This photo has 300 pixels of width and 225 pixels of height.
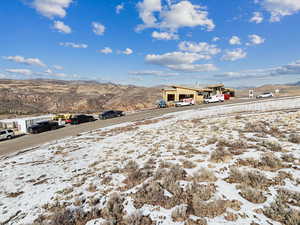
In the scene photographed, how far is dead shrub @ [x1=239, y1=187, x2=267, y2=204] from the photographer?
441 centimetres

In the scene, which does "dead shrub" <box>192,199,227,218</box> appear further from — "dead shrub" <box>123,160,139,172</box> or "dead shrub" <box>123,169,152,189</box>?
"dead shrub" <box>123,160,139,172</box>

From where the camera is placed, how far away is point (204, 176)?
19.5 feet

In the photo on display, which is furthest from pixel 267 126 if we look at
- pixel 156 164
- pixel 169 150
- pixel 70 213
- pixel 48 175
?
pixel 48 175

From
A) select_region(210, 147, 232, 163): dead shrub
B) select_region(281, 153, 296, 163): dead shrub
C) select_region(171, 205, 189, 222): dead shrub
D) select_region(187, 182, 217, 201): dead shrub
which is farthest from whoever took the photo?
select_region(210, 147, 232, 163): dead shrub

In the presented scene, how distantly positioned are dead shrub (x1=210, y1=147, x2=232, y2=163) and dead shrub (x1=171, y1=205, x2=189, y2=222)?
3469 mm

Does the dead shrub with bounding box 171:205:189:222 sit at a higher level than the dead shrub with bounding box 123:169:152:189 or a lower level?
higher

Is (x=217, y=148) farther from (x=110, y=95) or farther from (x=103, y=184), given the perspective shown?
(x=110, y=95)

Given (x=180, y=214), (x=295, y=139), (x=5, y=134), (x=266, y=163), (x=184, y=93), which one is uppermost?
(x=184, y=93)

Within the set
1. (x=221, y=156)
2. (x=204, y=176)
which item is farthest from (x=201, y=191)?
(x=221, y=156)

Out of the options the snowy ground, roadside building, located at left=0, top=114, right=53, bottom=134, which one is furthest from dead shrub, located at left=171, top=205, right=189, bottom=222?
roadside building, located at left=0, top=114, right=53, bottom=134

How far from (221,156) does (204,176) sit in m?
2.06

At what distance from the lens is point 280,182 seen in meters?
5.11

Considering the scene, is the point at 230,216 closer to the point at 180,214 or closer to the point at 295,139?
the point at 180,214

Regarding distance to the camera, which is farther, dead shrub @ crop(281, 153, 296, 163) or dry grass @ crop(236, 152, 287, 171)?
dead shrub @ crop(281, 153, 296, 163)
